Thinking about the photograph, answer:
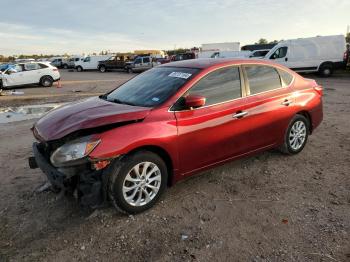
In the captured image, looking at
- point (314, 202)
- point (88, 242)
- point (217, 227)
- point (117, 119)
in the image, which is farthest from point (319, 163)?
point (88, 242)

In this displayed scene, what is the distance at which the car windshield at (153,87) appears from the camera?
167 inches

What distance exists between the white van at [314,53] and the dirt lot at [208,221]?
17.0 m

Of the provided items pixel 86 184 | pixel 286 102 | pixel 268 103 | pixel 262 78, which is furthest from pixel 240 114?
pixel 86 184

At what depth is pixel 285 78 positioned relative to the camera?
5.47m

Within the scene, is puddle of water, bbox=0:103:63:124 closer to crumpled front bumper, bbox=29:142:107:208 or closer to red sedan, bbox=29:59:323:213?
red sedan, bbox=29:59:323:213

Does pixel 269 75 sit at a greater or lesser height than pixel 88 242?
greater

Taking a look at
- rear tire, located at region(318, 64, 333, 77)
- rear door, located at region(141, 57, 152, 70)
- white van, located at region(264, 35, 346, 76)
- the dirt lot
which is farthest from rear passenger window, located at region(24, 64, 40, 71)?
rear tire, located at region(318, 64, 333, 77)

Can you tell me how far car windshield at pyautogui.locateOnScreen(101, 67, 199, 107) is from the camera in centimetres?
425

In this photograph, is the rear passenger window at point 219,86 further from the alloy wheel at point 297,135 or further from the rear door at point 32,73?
the rear door at point 32,73

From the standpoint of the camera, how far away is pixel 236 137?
182 inches

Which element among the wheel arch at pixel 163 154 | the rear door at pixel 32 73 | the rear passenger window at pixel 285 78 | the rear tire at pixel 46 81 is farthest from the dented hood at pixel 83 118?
the rear tire at pixel 46 81

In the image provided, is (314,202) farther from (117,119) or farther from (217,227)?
(117,119)

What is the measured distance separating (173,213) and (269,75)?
266cm

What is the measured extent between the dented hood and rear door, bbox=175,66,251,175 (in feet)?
1.89
